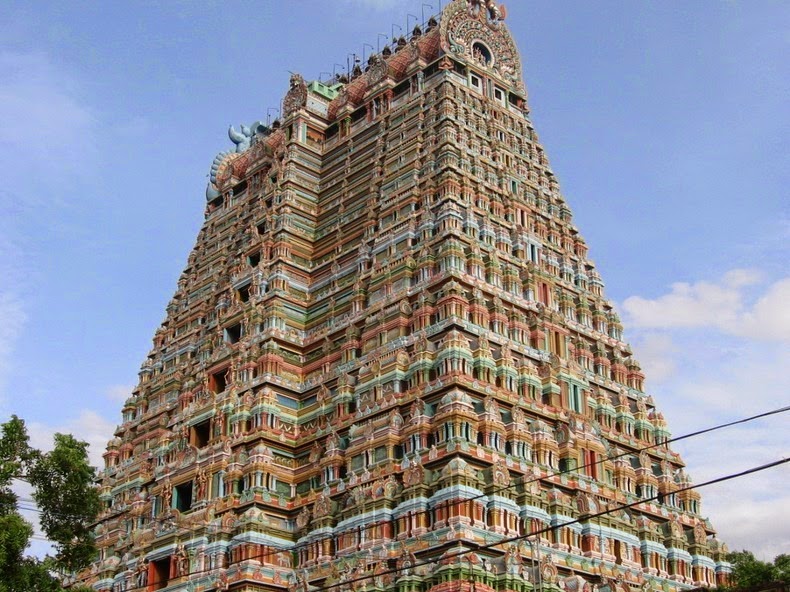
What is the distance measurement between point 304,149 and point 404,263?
57.2 feet

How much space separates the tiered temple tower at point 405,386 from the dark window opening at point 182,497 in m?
0.10

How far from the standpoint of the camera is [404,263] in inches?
2258

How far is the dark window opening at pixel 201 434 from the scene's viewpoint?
60.1 meters

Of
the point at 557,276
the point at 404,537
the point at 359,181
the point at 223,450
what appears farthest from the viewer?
the point at 359,181

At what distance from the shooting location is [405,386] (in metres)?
53.1

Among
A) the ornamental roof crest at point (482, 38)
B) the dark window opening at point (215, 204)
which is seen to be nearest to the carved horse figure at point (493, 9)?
the ornamental roof crest at point (482, 38)

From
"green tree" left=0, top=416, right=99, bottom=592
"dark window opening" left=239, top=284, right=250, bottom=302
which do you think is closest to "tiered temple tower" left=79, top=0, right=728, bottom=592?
"dark window opening" left=239, top=284, right=250, bottom=302

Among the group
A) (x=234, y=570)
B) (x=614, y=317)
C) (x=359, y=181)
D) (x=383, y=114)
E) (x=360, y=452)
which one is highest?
(x=383, y=114)

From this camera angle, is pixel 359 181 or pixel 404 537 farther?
pixel 359 181

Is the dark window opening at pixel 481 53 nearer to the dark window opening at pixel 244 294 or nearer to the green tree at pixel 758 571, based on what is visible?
the dark window opening at pixel 244 294

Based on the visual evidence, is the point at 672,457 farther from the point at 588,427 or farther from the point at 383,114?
the point at 383,114

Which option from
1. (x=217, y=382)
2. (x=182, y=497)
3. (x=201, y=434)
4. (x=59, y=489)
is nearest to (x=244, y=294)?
(x=217, y=382)

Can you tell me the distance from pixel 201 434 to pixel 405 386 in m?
13.7

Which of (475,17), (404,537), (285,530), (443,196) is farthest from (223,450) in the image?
(475,17)
